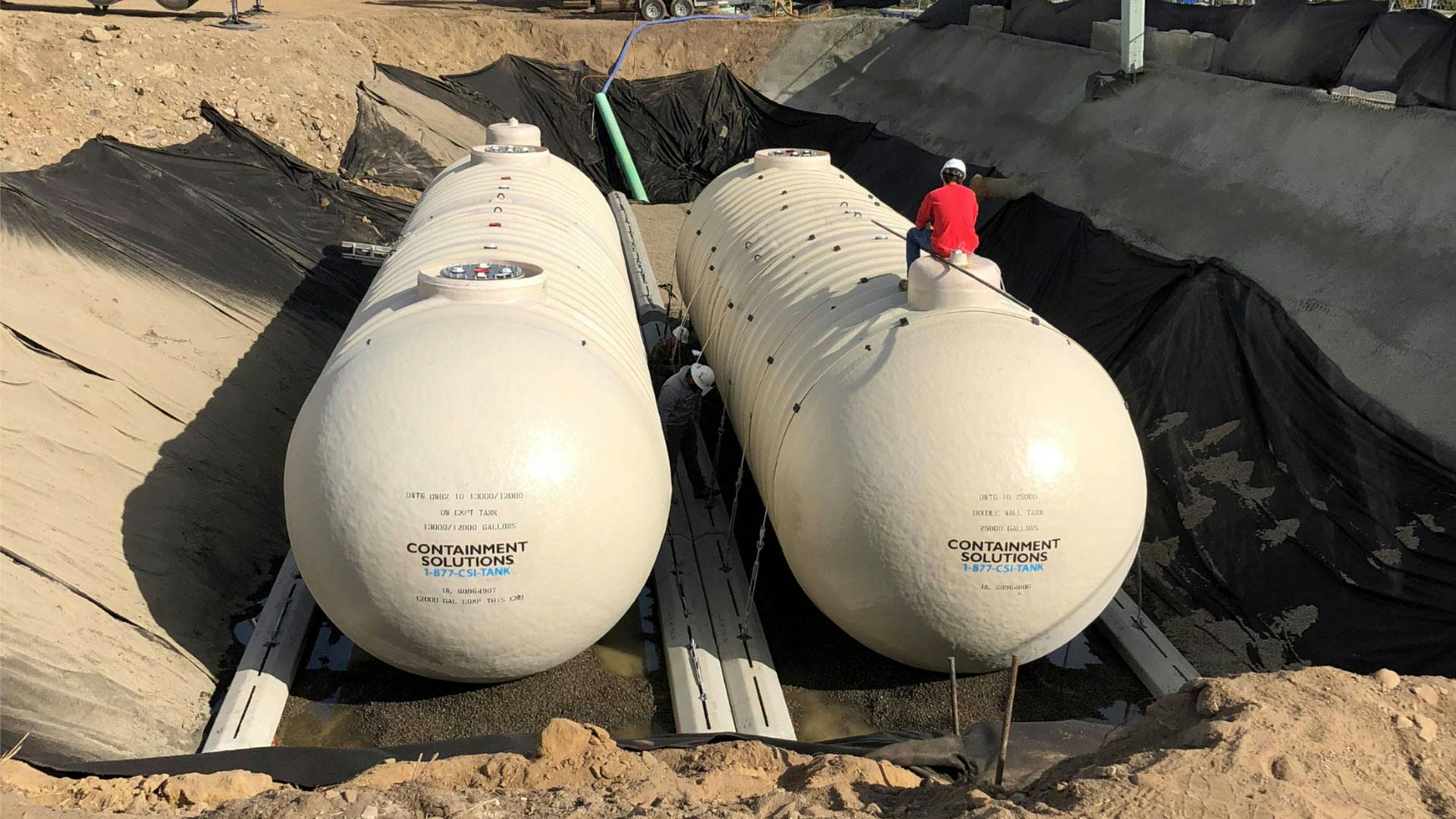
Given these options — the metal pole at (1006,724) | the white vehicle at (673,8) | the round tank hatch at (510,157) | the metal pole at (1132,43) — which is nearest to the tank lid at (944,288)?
the metal pole at (1006,724)

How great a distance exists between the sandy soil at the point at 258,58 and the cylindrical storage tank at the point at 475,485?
933 centimetres

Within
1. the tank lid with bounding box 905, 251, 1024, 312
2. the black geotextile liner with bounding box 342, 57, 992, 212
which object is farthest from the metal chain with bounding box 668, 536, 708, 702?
the black geotextile liner with bounding box 342, 57, 992, 212

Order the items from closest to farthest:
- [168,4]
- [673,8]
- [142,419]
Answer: [142,419] < [168,4] < [673,8]

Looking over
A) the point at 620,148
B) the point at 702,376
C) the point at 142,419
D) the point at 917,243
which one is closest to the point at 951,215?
the point at 917,243

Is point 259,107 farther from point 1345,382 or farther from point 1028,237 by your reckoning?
point 1345,382

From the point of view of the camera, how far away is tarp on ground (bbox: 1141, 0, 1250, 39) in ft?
53.2

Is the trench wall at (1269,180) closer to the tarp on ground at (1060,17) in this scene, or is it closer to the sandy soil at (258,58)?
the tarp on ground at (1060,17)

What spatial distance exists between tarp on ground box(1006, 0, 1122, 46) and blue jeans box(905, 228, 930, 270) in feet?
37.8

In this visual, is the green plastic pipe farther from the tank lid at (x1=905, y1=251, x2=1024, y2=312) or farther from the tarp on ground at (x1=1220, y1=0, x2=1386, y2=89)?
the tank lid at (x1=905, y1=251, x2=1024, y2=312)

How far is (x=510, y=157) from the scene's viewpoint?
11078mm

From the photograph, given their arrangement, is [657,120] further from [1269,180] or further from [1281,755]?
[1281,755]

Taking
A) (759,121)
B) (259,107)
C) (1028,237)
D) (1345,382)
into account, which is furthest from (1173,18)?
(259,107)

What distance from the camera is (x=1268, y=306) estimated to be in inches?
357

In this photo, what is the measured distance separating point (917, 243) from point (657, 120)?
1492cm
